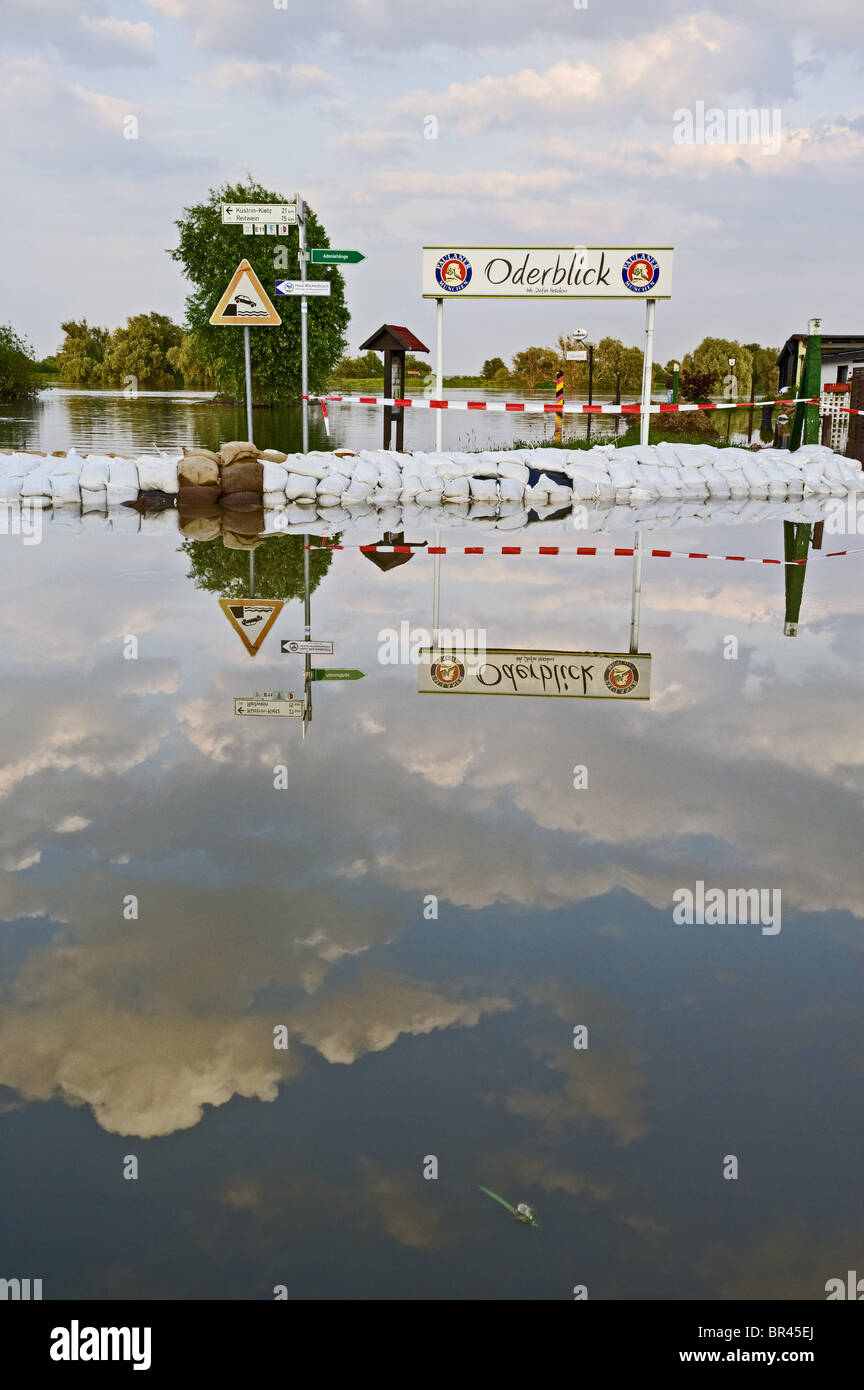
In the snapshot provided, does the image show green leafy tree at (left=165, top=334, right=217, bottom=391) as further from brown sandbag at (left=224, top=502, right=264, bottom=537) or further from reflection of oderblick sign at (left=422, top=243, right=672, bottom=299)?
brown sandbag at (left=224, top=502, right=264, bottom=537)

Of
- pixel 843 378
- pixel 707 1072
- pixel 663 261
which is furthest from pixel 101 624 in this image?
pixel 843 378

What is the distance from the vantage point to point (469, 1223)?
8.33ft

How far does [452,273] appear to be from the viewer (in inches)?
782

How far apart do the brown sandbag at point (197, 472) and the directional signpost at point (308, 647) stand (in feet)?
28.4

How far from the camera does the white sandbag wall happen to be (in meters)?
15.9

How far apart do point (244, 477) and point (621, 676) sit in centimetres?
994

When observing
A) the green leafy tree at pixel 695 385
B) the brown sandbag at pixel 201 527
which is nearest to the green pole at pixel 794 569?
the brown sandbag at pixel 201 527

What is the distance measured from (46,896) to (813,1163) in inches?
105

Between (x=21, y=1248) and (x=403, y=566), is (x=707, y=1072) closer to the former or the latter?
(x=21, y=1248)

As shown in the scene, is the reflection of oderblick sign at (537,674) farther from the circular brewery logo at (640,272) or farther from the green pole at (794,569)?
the circular brewery logo at (640,272)

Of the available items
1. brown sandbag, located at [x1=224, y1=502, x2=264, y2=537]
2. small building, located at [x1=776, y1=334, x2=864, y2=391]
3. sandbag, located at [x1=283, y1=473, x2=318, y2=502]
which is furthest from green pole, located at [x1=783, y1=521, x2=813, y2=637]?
small building, located at [x1=776, y1=334, x2=864, y2=391]

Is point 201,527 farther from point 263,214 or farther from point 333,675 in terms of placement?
point 333,675

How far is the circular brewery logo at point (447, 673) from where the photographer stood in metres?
6.96

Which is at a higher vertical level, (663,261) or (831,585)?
(663,261)
